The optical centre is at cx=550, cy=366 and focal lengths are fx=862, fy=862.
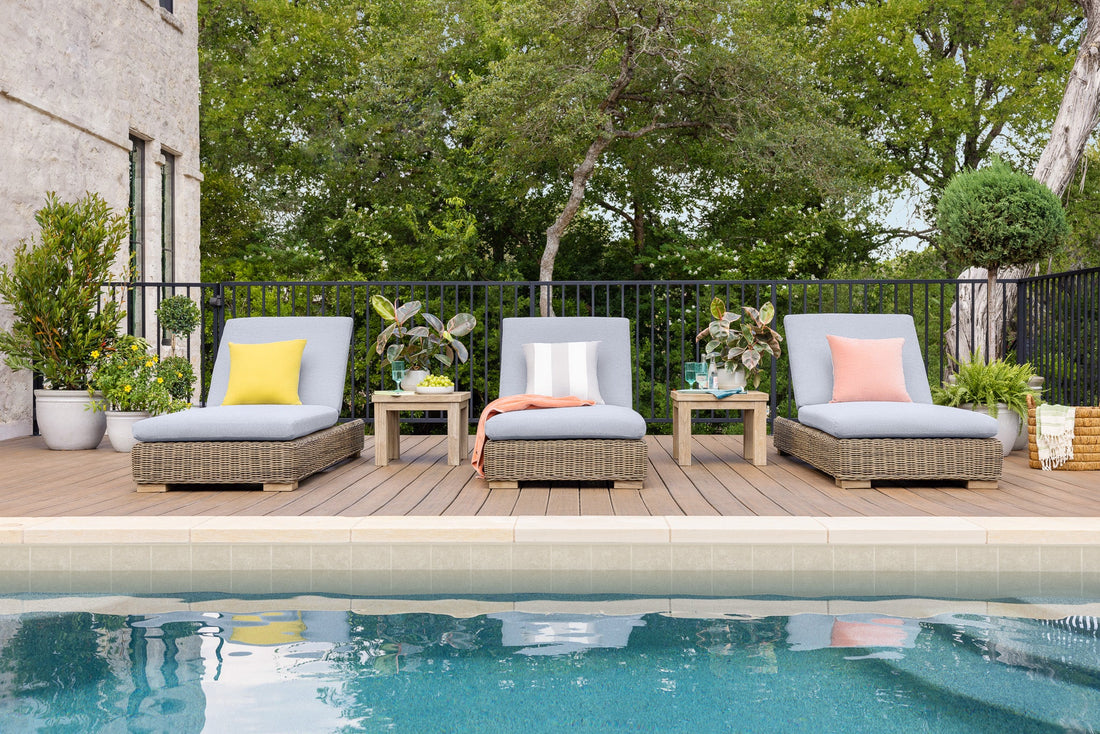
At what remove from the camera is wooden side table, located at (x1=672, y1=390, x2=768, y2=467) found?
4793 millimetres

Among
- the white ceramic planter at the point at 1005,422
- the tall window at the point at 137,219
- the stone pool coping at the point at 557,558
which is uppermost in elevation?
the tall window at the point at 137,219

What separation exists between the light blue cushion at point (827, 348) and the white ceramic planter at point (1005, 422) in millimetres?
303

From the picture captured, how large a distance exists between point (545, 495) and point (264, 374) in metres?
1.87

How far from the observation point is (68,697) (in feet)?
6.62

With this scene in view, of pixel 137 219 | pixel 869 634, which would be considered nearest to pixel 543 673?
pixel 869 634

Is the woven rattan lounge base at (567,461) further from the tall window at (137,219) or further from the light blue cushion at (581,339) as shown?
the tall window at (137,219)

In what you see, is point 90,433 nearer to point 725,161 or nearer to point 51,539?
point 51,539

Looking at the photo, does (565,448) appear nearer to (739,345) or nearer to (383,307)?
(739,345)

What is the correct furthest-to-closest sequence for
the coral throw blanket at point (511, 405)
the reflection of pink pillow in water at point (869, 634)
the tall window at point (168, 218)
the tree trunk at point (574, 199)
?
the tree trunk at point (574, 199) → the tall window at point (168, 218) → the coral throw blanket at point (511, 405) → the reflection of pink pillow in water at point (869, 634)

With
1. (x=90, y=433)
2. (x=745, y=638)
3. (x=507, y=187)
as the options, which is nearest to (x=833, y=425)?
(x=745, y=638)

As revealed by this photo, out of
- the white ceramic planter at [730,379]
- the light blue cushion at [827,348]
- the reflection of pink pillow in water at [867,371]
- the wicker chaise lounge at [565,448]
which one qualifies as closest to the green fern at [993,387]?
the light blue cushion at [827,348]

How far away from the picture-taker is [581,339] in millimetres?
5160

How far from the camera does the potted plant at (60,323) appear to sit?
5574 millimetres

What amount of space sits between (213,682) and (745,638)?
1.38 metres
